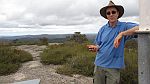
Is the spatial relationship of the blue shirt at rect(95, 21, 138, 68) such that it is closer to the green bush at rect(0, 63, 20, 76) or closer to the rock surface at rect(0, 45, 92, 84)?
the rock surface at rect(0, 45, 92, 84)

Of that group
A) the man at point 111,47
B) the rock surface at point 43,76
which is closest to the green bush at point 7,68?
the rock surface at point 43,76

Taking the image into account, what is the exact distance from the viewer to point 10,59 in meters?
8.82

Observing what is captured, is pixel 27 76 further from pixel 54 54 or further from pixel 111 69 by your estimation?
pixel 111 69

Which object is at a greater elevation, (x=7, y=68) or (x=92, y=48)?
(x=92, y=48)

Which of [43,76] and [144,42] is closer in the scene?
[144,42]

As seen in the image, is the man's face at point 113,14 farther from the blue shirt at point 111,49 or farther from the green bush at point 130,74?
the green bush at point 130,74

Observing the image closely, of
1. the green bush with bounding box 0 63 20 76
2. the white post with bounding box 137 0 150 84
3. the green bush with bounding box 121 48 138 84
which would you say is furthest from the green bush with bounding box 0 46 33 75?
the white post with bounding box 137 0 150 84

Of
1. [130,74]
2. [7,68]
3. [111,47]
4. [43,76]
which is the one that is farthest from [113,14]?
[7,68]

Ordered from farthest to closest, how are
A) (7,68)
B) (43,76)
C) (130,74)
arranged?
(7,68), (43,76), (130,74)

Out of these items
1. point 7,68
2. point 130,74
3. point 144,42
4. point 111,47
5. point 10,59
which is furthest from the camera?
point 10,59

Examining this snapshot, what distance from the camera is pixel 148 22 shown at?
2.77 metres

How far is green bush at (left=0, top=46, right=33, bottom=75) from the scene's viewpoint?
810 cm

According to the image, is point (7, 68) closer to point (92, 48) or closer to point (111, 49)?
point (92, 48)

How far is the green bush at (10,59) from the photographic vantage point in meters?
8.10
